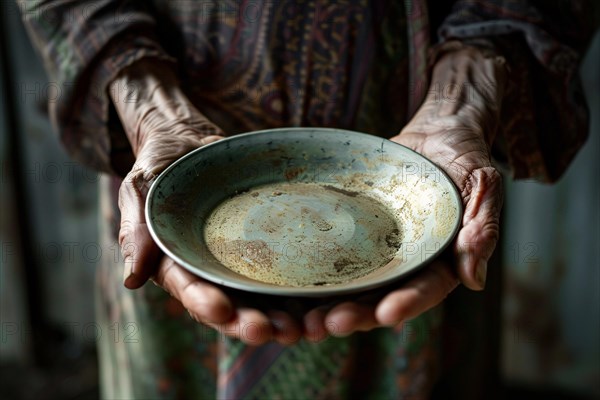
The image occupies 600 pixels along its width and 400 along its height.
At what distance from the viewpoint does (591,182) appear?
1586 mm

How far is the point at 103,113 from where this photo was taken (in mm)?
983

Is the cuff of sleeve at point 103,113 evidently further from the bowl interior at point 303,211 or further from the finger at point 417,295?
the finger at point 417,295

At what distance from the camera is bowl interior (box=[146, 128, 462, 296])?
0.71 metres

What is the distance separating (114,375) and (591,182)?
112 centimetres

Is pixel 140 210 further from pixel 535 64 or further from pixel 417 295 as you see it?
pixel 535 64

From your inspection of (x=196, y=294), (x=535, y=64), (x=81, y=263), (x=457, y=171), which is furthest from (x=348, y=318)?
(x=81, y=263)

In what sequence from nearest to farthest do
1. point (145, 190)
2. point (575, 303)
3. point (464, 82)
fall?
point (145, 190) < point (464, 82) < point (575, 303)

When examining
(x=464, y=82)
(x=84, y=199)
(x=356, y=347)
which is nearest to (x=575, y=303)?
(x=356, y=347)

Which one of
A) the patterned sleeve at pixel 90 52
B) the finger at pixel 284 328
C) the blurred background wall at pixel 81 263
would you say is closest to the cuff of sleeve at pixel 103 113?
the patterned sleeve at pixel 90 52

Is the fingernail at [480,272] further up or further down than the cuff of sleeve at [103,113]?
further up

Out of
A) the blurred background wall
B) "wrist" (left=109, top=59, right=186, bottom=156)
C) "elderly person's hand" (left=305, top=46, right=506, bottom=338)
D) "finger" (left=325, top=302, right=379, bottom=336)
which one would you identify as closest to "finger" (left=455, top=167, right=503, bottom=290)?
"elderly person's hand" (left=305, top=46, right=506, bottom=338)

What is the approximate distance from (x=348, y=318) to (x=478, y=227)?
17 centimetres

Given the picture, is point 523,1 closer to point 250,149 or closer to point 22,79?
point 250,149

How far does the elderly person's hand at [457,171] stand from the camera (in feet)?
2.12
